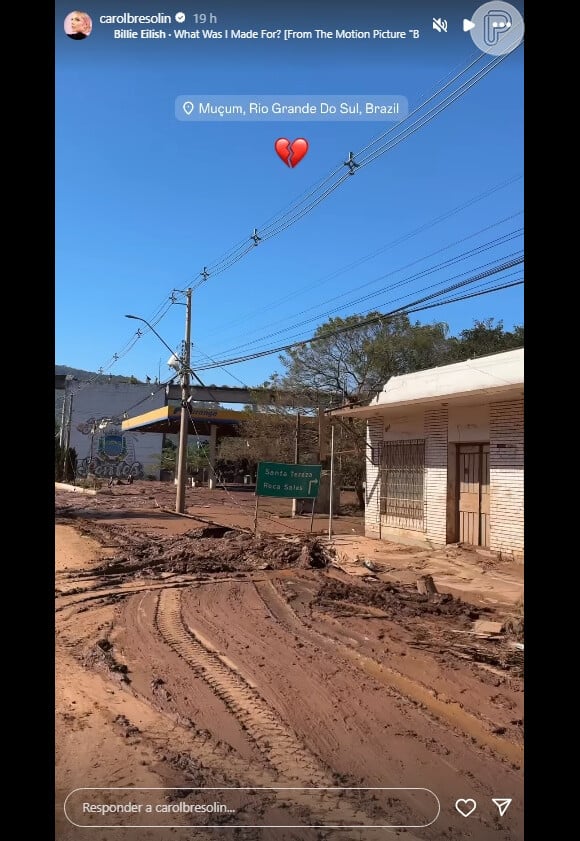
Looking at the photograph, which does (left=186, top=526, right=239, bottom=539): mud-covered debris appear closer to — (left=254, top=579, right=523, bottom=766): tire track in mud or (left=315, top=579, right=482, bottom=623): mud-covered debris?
(left=315, top=579, right=482, bottom=623): mud-covered debris

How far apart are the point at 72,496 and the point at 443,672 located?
1073 inches

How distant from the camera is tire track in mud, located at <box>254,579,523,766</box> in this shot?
3.75m

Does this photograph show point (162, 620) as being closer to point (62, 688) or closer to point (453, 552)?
point (62, 688)

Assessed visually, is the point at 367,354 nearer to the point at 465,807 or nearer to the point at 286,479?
the point at 286,479

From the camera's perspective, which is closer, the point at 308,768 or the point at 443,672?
the point at 308,768

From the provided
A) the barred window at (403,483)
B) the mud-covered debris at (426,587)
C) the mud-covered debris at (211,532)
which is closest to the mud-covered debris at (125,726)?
the mud-covered debris at (426,587)

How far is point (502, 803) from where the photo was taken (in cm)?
294

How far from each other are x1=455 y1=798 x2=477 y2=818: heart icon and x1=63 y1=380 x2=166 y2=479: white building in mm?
32810

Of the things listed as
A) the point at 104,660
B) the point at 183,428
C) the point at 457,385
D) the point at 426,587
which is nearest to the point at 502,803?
→ the point at 104,660

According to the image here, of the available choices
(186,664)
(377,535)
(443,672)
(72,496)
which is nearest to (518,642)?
(443,672)

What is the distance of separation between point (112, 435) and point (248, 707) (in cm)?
4214

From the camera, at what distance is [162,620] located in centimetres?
675
